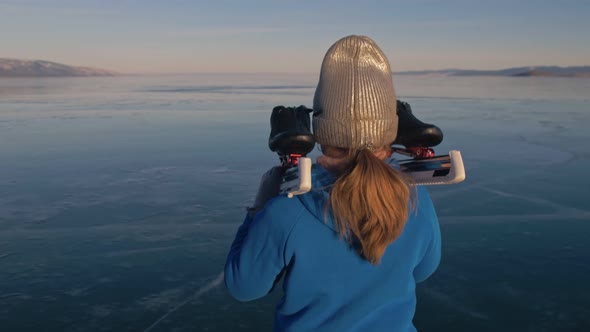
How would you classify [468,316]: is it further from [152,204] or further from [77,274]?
[152,204]

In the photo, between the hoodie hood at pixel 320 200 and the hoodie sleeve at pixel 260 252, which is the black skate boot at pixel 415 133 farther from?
the hoodie sleeve at pixel 260 252

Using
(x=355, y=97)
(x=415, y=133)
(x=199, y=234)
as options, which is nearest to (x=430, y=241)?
(x=415, y=133)

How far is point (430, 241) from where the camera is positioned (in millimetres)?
1256

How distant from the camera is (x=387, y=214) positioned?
1075mm

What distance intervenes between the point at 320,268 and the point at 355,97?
0.38m

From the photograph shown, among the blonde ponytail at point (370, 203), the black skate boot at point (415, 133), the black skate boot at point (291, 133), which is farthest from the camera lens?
the black skate boot at point (415, 133)

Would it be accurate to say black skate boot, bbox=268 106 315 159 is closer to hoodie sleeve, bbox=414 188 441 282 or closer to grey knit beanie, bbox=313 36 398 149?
grey knit beanie, bbox=313 36 398 149

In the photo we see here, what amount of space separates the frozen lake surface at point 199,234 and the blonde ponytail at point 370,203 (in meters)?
2.35

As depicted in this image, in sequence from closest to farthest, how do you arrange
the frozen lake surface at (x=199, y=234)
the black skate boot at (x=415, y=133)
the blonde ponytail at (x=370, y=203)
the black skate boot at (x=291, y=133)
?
the blonde ponytail at (x=370, y=203), the black skate boot at (x=291, y=133), the black skate boot at (x=415, y=133), the frozen lake surface at (x=199, y=234)

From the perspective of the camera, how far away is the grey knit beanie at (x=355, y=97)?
3.79ft

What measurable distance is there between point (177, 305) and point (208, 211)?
6.85ft

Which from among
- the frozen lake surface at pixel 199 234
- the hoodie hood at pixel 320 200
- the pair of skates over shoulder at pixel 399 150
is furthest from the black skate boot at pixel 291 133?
the frozen lake surface at pixel 199 234

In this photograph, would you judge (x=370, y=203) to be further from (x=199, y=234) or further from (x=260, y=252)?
(x=199, y=234)

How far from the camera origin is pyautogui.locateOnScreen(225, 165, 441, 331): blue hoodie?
1.09 m
